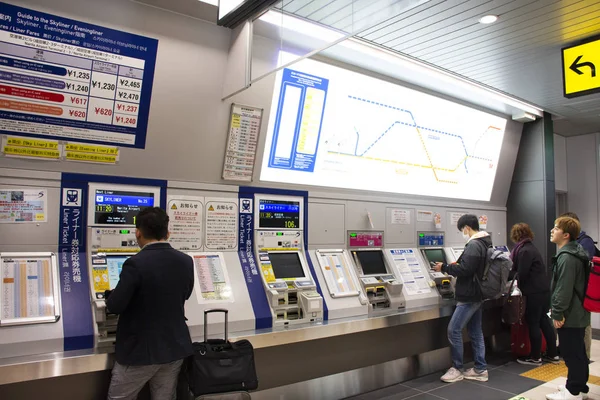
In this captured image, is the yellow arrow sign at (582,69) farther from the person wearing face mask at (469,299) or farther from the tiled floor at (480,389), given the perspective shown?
the tiled floor at (480,389)

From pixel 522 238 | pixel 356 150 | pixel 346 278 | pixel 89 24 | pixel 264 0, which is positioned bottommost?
pixel 346 278

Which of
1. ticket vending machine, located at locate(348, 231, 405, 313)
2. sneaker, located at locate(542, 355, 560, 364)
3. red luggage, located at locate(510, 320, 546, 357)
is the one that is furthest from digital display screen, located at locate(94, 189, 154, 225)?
sneaker, located at locate(542, 355, 560, 364)

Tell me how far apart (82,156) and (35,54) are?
680 millimetres

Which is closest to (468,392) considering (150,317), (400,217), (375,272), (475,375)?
(475,375)

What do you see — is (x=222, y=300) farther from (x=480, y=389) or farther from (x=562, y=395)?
(x=562, y=395)

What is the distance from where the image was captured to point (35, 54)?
2869mm

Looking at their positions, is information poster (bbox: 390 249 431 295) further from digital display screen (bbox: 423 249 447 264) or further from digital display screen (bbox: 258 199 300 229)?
digital display screen (bbox: 258 199 300 229)

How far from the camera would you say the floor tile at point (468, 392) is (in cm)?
403

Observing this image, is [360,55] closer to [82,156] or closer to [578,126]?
[82,156]

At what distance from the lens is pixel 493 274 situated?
4340mm

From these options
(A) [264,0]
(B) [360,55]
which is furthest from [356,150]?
(A) [264,0]

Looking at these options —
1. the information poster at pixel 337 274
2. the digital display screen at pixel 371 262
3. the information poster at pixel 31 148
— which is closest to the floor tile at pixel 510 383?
the digital display screen at pixel 371 262

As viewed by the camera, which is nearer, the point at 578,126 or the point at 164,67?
the point at 164,67

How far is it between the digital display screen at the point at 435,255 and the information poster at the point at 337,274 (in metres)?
1.35
